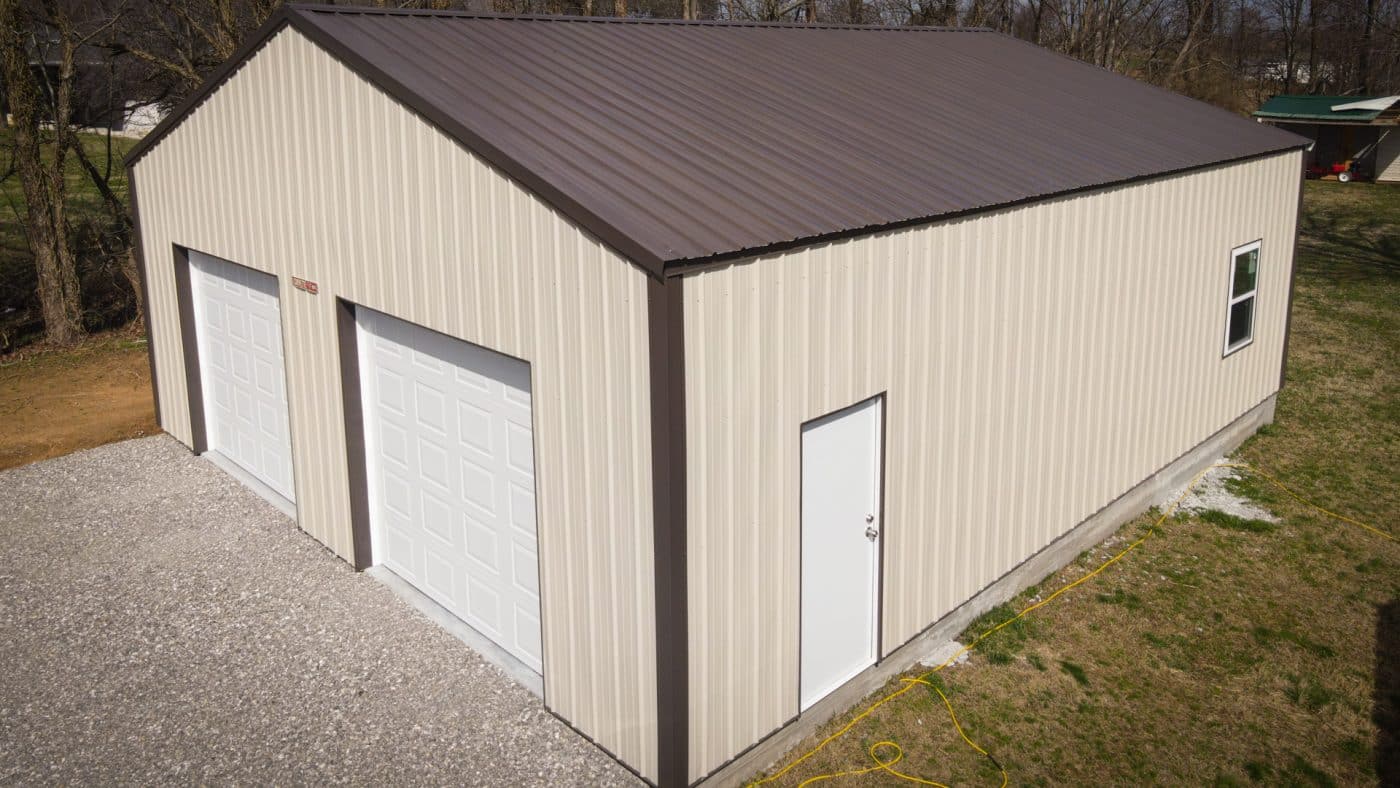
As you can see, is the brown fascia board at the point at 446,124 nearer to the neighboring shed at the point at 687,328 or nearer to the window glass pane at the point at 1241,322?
the neighboring shed at the point at 687,328

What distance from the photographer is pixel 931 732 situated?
6238 mm

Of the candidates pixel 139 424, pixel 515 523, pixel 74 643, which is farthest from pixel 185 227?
pixel 515 523

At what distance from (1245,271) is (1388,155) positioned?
73.6 ft

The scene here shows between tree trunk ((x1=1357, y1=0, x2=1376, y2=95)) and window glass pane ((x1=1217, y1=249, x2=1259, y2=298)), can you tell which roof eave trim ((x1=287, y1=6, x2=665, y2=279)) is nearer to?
window glass pane ((x1=1217, y1=249, x2=1259, y2=298))

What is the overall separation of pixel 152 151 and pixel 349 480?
417 cm

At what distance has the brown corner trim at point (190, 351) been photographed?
1000cm

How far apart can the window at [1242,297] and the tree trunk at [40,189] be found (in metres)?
14.1

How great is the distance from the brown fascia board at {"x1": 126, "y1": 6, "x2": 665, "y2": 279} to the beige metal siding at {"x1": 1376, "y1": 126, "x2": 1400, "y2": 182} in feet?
96.1

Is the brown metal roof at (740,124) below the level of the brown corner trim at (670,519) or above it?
above

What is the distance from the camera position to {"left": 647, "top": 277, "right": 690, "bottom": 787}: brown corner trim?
4781 millimetres

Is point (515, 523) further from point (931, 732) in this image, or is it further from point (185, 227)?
point (185, 227)

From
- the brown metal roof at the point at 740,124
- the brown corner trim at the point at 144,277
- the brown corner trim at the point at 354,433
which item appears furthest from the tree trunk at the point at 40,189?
the brown corner trim at the point at 354,433

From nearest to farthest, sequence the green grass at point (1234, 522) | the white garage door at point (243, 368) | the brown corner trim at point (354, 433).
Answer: the brown corner trim at point (354, 433) → the white garage door at point (243, 368) → the green grass at point (1234, 522)

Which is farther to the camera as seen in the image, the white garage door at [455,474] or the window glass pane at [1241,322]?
the window glass pane at [1241,322]
